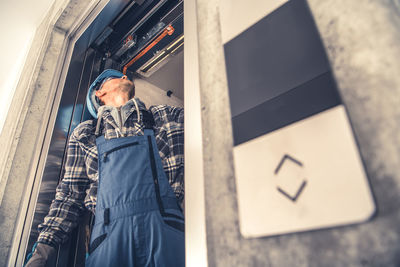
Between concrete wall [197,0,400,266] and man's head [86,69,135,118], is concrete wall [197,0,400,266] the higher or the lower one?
the lower one

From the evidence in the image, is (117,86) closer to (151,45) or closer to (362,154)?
(151,45)

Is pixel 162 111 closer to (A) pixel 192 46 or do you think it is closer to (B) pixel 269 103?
(A) pixel 192 46

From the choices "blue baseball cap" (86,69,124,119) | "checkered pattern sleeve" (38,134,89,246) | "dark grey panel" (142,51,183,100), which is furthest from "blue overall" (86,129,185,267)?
"dark grey panel" (142,51,183,100)

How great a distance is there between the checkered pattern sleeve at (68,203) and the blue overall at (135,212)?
0.27m

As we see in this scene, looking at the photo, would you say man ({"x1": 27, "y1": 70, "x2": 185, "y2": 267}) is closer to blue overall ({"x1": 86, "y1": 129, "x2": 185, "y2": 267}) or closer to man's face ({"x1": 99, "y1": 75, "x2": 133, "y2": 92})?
blue overall ({"x1": 86, "y1": 129, "x2": 185, "y2": 267})

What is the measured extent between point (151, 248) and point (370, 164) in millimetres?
881

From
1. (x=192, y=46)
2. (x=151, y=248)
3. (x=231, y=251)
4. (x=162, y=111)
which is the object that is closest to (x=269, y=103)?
(x=231, y=251)

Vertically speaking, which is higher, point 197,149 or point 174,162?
point 174,162

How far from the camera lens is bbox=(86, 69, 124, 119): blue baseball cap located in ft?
6.00

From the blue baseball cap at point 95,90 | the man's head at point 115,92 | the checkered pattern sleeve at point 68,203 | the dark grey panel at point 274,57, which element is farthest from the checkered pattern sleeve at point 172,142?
the dark grey panel at point 274,57

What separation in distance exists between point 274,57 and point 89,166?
4.05 feet

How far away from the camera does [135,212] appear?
106 cm

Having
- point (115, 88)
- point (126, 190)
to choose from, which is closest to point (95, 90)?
point (115, 88)

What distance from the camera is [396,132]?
36 cm
